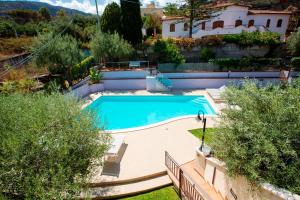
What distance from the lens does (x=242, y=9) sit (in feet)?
97.5

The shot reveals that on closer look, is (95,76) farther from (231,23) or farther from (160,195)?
(231,23)

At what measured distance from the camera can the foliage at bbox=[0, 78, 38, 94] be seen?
13.0 meters

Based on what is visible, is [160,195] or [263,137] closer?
[263,137]

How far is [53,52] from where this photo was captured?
15.5 metres

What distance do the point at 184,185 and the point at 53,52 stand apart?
13691mm

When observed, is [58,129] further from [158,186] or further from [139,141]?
[139,141]

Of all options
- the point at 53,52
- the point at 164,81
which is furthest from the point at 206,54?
the point at 53,52

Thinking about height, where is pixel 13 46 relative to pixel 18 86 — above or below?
above

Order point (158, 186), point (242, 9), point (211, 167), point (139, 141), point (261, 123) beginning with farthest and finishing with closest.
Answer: point (242, 9), point (139, 141), point (158, 186), point (211, 167), point (261, 123)

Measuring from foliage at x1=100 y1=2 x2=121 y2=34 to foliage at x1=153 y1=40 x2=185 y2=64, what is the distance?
214 inches

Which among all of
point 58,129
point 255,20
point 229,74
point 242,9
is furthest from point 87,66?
point 255,20

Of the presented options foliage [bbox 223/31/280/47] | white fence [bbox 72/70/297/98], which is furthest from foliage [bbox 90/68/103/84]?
foliage [bbox 223/31/280/47]

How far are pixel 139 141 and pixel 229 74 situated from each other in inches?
504

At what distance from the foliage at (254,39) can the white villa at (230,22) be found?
6.43 metres
